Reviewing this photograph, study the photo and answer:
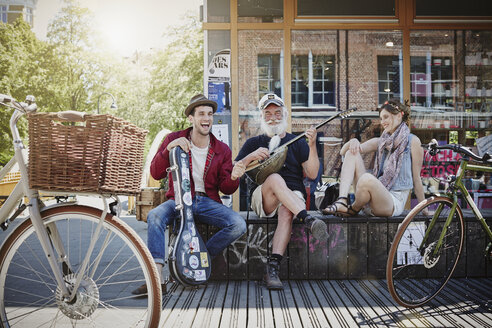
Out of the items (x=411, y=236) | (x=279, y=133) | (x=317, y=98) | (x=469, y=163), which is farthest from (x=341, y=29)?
(x=411, y=236)

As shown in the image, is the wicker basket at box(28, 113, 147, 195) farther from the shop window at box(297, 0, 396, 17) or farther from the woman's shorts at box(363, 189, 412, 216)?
the shop window at box(297, 0, 396, 17)

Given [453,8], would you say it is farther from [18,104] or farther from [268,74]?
[18,104]

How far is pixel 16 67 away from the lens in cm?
1933

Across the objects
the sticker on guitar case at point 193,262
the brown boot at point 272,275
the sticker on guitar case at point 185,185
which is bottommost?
the brown boot at point 272,275

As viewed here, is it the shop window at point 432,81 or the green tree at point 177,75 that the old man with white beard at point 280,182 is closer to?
the shop window at point 432,81

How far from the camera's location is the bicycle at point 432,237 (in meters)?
3.43

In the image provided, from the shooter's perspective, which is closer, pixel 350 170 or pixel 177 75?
pixel 350 170

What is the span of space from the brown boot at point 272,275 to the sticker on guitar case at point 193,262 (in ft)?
2.47

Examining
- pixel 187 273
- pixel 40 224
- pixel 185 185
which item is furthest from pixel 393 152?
pixel 40 224

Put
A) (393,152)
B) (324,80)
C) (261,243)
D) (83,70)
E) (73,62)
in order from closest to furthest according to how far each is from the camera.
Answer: (261,243) < (393,152) < (324,80) < (73,62) < (83,70)

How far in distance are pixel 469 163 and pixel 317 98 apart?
3.41m

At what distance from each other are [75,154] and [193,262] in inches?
59.7

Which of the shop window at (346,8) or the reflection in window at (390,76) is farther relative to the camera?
the reflection in window at (390,76)

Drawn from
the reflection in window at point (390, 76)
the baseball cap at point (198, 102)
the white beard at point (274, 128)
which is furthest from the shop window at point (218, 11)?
the baseball cap at point (198, 102)
